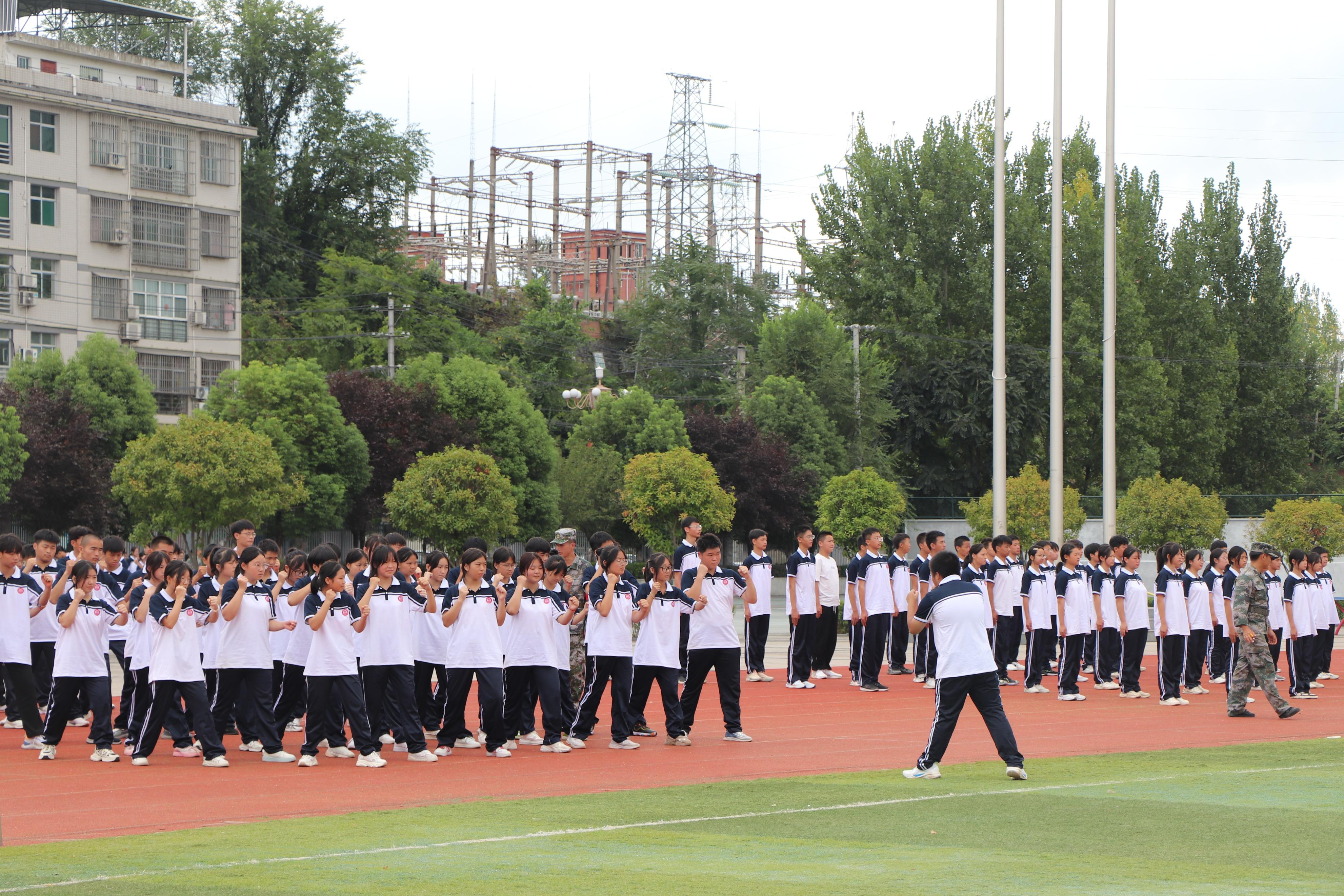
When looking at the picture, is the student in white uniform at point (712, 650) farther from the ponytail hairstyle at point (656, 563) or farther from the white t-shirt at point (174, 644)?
the white t-shirt at point (174, 644)

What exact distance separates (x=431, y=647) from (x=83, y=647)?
113 inches

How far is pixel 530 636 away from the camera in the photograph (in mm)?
12609

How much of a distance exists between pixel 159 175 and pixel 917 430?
1022 inches

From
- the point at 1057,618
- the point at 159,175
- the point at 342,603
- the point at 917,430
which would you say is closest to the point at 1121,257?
the point at 917,430

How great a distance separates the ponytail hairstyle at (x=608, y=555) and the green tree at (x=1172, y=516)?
967 inches

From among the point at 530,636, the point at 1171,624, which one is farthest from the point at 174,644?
the point at 1171,624

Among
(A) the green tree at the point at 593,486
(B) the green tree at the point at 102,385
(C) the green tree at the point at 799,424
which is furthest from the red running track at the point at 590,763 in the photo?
(C) the green tree at the point at 799,424

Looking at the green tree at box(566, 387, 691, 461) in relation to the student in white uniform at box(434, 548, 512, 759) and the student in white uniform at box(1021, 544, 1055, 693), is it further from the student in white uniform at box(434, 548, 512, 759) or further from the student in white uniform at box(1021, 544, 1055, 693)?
the student in white uniform at box(434, 548, 512, 759)

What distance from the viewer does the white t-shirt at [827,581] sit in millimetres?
19297

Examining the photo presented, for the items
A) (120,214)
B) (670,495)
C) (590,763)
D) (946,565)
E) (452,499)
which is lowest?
(590,763)

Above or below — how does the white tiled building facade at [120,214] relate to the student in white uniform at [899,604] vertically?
above

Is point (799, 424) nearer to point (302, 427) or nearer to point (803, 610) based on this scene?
point (302, 427)

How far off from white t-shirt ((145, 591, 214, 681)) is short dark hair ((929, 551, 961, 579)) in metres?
5.74

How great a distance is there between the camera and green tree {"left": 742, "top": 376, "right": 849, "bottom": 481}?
46.2 meters
